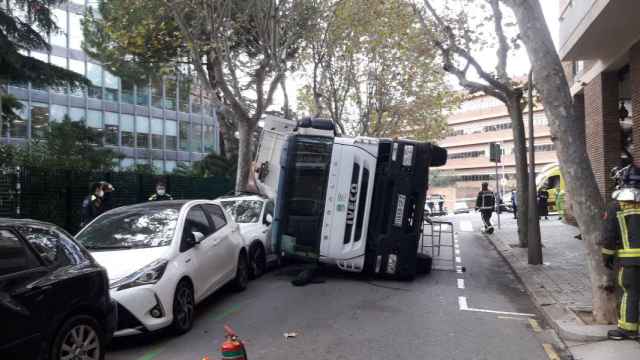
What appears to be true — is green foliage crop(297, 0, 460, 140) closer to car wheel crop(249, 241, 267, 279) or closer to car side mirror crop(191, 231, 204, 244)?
car wheel crop(249, 241, 267, 279)

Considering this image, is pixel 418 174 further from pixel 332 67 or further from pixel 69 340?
pixel 332 67

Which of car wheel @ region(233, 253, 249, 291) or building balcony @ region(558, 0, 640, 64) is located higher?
building balcony @ region(558, 0, 640, 64)

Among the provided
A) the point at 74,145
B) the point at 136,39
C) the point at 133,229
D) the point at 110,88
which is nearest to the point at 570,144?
the point at 133,229

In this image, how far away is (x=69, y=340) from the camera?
482 centimetres

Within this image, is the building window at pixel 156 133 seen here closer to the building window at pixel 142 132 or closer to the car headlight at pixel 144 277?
the building window at pixel 142 132

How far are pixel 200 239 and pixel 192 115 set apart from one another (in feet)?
142

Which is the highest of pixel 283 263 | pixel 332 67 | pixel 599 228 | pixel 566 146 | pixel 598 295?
pixel 332 67

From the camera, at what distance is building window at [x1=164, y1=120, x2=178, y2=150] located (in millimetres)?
46938

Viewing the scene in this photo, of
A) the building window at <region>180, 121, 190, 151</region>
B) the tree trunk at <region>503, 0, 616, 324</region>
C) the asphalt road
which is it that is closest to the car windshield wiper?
the asphalt road

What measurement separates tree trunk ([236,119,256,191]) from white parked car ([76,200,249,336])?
299 inches

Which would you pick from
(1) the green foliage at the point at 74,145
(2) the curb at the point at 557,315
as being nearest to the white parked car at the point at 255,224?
(2) the curb at the point at 557,315

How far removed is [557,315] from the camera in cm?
736

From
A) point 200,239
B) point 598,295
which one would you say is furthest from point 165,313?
point 598,295

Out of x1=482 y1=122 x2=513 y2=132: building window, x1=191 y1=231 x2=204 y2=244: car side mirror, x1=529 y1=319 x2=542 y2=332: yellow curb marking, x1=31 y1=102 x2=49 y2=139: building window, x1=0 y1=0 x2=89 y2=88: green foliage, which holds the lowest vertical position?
x1=529 y1=319 x2=542 y2=332: yellow curb marking
